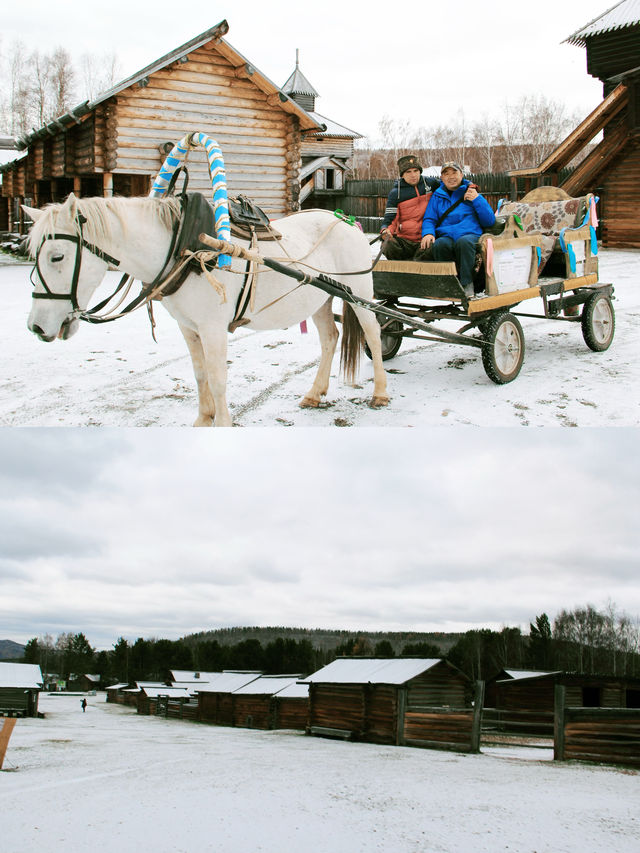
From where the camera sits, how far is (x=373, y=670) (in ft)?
50.0

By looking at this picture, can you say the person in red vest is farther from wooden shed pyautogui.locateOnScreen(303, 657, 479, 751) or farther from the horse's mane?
wooden shed pyautogui.locateOnScreen(303, 657, 479, 751)

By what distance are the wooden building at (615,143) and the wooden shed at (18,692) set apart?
1899 cm

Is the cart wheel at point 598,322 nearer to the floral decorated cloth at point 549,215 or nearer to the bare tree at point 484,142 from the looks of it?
the floral decorated cloth at point 549,215

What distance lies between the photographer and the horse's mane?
3.82m

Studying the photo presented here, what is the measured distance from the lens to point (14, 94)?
2798 centimetres

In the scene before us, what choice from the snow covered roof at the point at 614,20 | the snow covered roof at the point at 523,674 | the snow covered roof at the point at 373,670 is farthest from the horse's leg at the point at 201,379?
the snow covered roof at the point at 614,20

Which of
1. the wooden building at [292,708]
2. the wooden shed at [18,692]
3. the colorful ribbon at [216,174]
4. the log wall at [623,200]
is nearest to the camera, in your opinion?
the colorful ribbon at [216,174]

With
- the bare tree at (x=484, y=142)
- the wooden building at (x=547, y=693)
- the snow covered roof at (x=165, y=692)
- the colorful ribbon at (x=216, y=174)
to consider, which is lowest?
the snow covered roof at (x=165, y=692)

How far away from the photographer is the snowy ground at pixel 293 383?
221 inches

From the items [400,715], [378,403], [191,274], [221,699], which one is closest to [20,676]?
[221,699]

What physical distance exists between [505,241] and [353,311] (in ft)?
4.81

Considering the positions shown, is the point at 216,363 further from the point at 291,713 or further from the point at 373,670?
the point at 291,713

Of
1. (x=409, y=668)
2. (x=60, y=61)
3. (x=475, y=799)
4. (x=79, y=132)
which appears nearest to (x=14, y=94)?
(x=60, y=61)

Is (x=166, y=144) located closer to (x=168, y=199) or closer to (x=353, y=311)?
(x=353, y=311)
